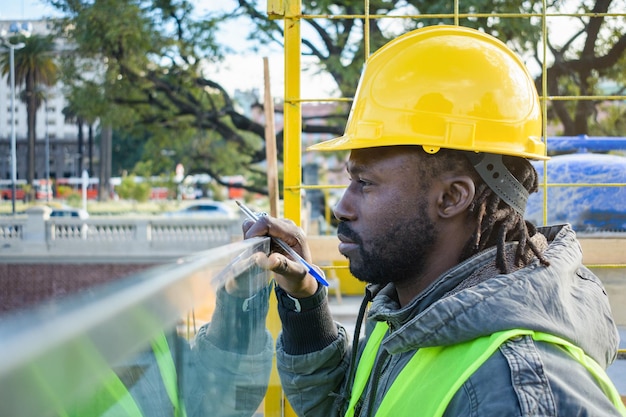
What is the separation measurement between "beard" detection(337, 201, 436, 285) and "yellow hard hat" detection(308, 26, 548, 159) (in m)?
0.17

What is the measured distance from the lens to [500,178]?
1.63 m

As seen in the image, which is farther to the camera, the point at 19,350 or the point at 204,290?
the point at 204,290

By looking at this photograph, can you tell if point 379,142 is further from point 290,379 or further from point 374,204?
point 290,379

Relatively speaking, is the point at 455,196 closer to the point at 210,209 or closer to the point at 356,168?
the point at 356,168

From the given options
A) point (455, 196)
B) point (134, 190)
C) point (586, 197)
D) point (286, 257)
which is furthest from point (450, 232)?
point (134, 190)

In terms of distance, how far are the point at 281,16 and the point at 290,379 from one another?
5.03ft

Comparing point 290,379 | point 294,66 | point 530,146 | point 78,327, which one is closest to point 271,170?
point 294,66

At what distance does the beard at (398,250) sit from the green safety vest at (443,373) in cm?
23

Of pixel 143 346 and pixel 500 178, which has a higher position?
pixel 500 178

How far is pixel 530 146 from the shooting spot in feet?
5.47

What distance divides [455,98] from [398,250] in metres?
0.36

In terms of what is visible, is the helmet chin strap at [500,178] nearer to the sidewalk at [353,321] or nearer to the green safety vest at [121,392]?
the green safety vest at [121,392]

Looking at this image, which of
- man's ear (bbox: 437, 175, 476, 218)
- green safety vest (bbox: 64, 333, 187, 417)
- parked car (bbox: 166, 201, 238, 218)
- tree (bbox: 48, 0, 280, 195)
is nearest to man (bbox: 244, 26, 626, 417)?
man's ear (bbox: 437, 175, 476, 218)

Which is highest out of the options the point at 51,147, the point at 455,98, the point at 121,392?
the point at 51,147
